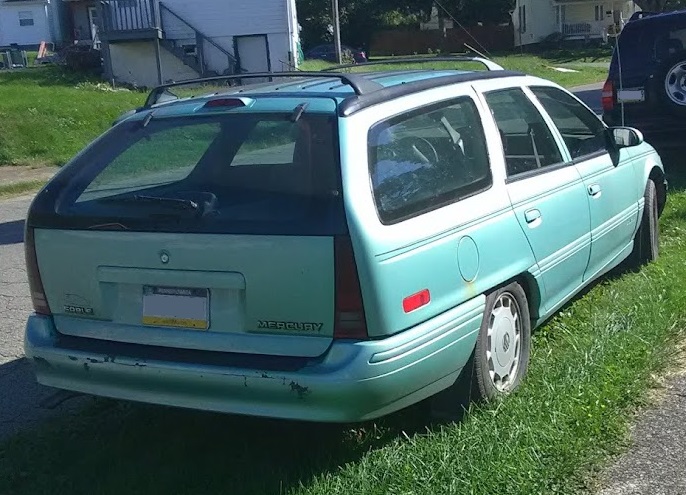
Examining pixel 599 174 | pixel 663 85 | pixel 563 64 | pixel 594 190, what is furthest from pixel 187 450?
pixel 563 64

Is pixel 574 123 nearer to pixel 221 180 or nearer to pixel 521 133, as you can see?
pixel 521 133

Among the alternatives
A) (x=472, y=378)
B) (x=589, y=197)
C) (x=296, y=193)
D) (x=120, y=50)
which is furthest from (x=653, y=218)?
(x=120, y=50)

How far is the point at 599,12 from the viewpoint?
6050 centimetres

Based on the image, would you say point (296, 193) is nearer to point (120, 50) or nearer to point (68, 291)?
point (68, 291)

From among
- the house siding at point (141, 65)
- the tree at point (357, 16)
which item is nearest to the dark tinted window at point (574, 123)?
the house siding at point (141, 65)

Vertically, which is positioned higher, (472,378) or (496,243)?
(496,243)

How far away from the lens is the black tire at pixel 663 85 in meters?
9.75

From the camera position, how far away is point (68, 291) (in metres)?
4.30

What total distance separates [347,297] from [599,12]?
6052cm

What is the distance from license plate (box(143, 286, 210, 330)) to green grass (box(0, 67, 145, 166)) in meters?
12.4

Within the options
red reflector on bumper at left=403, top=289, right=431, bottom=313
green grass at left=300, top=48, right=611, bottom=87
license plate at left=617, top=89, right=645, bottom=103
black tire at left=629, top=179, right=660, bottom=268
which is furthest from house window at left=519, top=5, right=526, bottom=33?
red reflector on bumper at left=403, top=289, right=431, bottom=313

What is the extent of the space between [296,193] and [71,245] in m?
1.03

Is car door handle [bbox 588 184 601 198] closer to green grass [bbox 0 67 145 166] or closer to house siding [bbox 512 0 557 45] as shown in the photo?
green grass [bbox 0 67 145 166]

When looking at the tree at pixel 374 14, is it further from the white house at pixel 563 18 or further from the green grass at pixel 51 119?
the green grass at pixel 51 119
